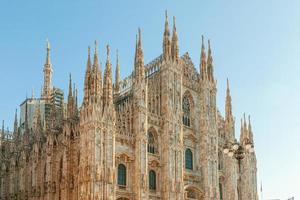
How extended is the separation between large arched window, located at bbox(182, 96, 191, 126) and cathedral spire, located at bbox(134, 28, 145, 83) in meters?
9.49

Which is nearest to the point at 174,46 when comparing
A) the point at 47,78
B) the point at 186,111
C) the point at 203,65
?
the point at 203,65

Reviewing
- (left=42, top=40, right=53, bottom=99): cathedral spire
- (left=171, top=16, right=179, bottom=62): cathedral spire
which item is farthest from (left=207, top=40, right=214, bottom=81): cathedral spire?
(left=42, top=40, right=53, bottom=99): cathedral spire

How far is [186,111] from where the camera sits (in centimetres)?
6078

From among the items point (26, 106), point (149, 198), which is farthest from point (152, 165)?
point (26, 106)

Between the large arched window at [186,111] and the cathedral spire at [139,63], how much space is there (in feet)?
31.1

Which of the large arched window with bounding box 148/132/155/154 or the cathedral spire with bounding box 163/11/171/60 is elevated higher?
the cathedral spire with bounding box 163/11/171/60

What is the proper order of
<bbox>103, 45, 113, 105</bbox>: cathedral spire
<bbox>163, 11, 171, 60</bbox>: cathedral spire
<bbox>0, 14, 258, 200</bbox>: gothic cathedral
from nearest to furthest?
<bbox>0, 14, 258, 200</bbox>: gothic cathedral, <bbox>103, 45, 113, 105</bbox>: cathedral spire, <bbox>163, 11, 171, 60</bbox>: cathedral spire

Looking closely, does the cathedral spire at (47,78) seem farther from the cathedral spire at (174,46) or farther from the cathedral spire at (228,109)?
the cathedral spire at (228,109)

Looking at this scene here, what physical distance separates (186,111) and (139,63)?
419 inches

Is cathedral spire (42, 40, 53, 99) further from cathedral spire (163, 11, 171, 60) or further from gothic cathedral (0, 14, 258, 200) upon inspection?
cathedral spire (163, 11, 171, 60)

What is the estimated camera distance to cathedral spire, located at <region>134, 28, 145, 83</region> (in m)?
53.4

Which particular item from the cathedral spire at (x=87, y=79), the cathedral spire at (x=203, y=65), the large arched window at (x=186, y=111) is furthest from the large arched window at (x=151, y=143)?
the cathedral spire at (x=203, y=65)

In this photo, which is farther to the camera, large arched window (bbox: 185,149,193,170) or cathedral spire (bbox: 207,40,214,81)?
cathedral spire (bbox: 207,40,214,81)

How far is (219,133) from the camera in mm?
64375
